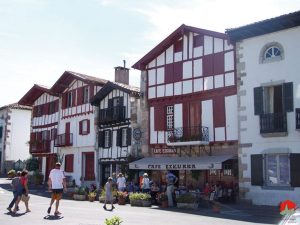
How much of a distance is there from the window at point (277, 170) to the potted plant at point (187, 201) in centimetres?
372

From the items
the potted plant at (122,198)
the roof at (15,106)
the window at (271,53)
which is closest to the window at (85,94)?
the potted plant at (122,198)

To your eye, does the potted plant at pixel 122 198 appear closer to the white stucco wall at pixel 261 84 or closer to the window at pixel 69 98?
the white stucco wall at pixel 261 84

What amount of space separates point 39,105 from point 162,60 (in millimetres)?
17218

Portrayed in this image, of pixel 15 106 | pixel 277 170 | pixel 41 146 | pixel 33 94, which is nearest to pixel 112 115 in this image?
pixel 41 146

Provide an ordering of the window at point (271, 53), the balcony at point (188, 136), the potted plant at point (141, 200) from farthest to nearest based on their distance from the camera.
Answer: the balcony at point (188, 136) → the window at point (271, 53) → the potted plant at point (141, 200)

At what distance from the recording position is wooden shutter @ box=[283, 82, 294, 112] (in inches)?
731

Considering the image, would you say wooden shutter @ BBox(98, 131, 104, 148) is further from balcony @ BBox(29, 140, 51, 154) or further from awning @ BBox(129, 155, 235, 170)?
balcony @ BBox(29, 140, 51, 154)

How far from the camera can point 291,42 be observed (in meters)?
19.0

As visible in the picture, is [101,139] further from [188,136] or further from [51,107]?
[188,136]

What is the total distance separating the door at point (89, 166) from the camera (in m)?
30.8

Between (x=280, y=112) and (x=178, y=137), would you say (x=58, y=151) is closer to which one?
(x=178, y=137)

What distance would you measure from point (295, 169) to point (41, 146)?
23.8 meters

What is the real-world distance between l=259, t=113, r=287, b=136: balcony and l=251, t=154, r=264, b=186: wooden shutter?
1183 mm

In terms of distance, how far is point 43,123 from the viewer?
37.2m
